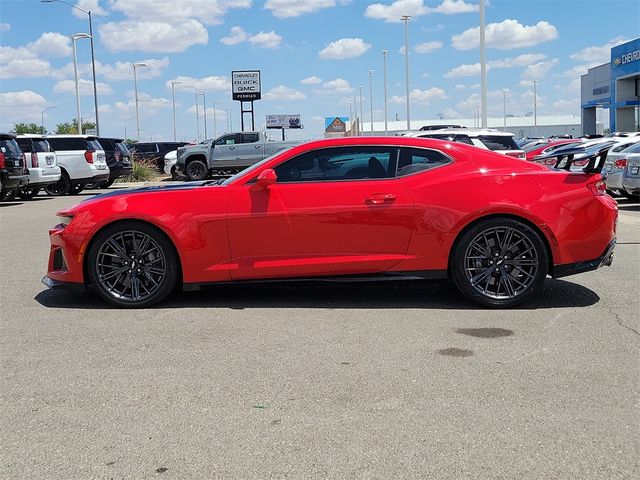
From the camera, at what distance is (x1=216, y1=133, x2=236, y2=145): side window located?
3022 centimetres

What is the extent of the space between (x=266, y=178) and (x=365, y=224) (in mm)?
926

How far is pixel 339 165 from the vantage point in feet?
20.4

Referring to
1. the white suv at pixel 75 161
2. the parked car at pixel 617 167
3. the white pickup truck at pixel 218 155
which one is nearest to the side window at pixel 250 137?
the white pickup truck at pixel 218 155

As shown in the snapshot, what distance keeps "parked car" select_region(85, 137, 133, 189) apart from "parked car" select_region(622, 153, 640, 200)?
16679 mm

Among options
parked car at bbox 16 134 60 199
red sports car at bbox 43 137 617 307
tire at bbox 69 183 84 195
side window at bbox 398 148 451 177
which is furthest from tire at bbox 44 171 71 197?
side window at bbox 398 148 451 177

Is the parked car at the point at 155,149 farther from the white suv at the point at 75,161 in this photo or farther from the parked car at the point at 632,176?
the parked car at the point at 632,176

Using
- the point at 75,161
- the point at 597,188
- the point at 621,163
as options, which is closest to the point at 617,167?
the point at 621,163

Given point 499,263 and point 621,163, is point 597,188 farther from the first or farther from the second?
point 621,163

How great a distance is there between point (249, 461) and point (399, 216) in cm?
316

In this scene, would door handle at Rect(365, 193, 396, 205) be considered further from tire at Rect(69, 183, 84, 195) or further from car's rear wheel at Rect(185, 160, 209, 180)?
car's rear wheel at Rect(185, 160, 209, 180)

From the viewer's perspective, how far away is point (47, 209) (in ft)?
56.5

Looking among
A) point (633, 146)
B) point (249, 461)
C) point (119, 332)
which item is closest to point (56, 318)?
point (119, 332)

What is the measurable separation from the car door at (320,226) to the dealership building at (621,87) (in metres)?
53.1

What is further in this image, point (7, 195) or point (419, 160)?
point (7, 195)
